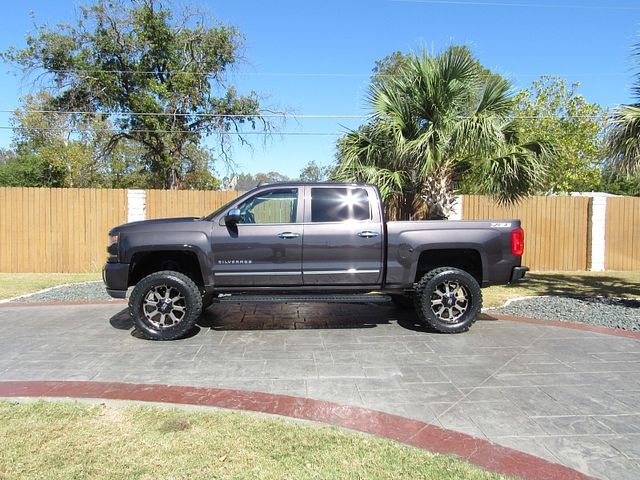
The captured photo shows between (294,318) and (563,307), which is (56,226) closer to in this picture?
(294,318)

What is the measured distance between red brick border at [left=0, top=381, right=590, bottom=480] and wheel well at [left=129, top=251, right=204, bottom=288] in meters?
2.09

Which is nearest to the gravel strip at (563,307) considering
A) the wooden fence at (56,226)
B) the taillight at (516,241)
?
the taillight at (516,241)

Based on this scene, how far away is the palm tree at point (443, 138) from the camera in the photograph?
9.34m

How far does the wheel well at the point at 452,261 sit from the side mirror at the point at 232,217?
2.50m

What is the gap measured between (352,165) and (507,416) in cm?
705

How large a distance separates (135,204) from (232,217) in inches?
327

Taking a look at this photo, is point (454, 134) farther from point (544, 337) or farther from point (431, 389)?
point (431, 389)

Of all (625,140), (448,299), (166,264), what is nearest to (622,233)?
(625,140)

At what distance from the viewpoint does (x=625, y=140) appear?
862 cm

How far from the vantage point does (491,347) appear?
19.9ft

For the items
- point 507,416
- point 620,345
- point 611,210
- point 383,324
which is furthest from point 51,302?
point 611,210

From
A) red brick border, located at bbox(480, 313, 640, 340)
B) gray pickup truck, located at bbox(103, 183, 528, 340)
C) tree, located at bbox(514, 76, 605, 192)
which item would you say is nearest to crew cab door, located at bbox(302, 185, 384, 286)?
gray pickup truck, located at bbox(103, 183, 528, 340)

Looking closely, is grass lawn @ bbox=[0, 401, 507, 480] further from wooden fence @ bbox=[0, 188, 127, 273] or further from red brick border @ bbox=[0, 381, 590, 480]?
wooden fence @ bbox=[0, 188, 127, 273]

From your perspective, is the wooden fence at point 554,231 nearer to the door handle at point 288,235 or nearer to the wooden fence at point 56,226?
the door handle at point 288,235
